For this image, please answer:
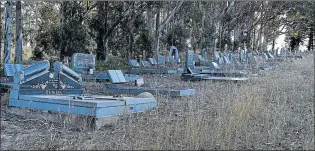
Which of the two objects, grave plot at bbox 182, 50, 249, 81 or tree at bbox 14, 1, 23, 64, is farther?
tree at bbox 14, 1, 23, 64

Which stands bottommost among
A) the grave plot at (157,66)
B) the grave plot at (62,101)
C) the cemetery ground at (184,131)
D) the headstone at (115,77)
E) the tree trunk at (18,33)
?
the cemetery ground at (184,131)

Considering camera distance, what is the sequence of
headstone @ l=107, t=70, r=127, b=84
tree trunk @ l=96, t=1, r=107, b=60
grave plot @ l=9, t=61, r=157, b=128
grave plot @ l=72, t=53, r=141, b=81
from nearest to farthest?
grave plot @ l=9, t=61, r=157, b=128
headstone @ l=107, t=70, r=127, b=84
grave plot @ l=72, t=53, r=141, b=81
tree trunk @ l=96, t=1, r=107, b=60

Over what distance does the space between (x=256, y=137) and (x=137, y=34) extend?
28.0 metres

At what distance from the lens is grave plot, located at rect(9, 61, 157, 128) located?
275 inches

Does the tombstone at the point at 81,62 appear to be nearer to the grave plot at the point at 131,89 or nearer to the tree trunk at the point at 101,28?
the grave plot at the point at 131,89

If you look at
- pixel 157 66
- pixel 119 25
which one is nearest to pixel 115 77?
pixel 157 66

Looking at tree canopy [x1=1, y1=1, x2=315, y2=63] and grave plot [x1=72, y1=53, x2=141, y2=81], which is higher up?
tree canopy [x1=1, y1=1, x2=315, y2=63]

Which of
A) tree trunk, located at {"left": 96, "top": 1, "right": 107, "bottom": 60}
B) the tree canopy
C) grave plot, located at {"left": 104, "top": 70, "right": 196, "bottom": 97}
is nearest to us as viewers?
grave plot, located at {"left": 104, "top": 70, "right": 196, "bottom": 97}

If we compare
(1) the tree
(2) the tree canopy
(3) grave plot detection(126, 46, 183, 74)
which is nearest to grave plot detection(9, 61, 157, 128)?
(1) the tree

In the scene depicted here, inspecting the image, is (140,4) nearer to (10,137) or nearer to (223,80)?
(223,80)

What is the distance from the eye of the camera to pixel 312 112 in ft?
25.4

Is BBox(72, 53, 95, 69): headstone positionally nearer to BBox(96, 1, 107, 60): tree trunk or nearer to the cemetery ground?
the cemetery ground

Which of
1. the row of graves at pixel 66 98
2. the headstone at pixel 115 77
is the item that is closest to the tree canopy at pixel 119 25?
the headstone at pixel 115 77

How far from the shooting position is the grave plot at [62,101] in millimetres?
6996
